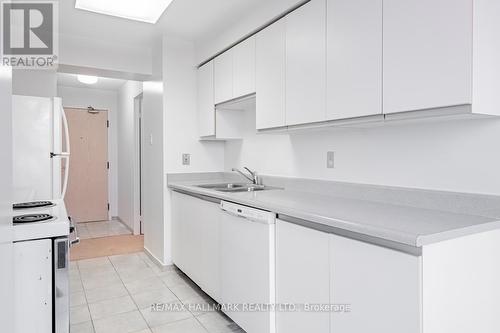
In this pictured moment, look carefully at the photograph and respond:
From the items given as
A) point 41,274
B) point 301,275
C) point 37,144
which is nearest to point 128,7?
point 37,144

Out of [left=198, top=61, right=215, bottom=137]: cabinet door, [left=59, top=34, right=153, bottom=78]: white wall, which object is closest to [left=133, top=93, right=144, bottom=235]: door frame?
[left=59, top=34, right=153, bottom=78]: white wall

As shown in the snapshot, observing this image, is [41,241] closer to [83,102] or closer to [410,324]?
[410,324]

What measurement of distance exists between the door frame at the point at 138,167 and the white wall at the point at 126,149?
0.12 meters

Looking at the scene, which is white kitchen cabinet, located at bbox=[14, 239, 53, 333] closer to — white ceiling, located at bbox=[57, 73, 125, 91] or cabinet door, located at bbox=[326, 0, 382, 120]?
cabinet door, located at bbox=[326, 0, 382, 120]

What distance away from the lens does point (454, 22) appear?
1258 mm

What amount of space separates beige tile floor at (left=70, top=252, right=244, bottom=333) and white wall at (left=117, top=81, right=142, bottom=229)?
5.44 feet

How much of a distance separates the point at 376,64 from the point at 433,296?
1.05 metres

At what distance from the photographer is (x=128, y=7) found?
2.66 m

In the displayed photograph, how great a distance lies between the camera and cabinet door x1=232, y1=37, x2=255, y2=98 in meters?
2.54

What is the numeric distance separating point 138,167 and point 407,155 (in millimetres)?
4094

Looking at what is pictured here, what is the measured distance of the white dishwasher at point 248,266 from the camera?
1779 millimetres

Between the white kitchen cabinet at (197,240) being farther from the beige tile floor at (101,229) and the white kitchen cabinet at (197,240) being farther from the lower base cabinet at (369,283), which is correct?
the beige tile floor at (101,229)

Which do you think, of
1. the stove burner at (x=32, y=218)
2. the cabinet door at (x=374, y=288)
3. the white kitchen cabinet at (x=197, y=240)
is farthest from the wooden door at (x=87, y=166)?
the cabinet door at (x=374, y=288)

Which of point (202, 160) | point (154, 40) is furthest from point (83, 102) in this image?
point (202, 160)
